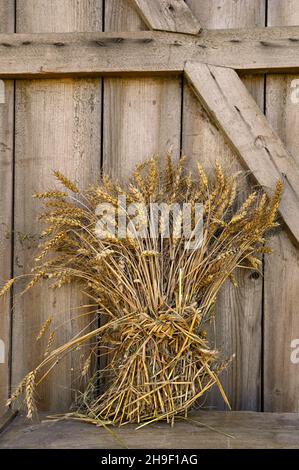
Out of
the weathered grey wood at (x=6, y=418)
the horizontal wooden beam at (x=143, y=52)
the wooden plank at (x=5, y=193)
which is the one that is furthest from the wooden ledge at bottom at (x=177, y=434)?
the horizontal wooden beam at (x=143, y=52)

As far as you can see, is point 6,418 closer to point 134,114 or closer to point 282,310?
point 282,310

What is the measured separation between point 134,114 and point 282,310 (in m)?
0.72

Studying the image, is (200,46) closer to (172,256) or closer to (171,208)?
(171,208)

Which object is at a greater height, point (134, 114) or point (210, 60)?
point (210, 60)

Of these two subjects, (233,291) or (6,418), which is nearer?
(6,418)

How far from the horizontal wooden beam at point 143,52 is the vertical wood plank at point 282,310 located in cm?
9

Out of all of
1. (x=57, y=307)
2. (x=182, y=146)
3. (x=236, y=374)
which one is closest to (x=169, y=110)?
(x=182, y=146)

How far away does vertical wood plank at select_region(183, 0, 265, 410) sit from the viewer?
162cm

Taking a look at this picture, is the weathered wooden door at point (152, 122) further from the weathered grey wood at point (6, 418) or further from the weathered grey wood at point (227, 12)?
the weathered grey wood at point (6, 418)

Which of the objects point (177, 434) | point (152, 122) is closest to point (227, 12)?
point (152, 122)

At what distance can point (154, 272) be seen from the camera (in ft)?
4.69

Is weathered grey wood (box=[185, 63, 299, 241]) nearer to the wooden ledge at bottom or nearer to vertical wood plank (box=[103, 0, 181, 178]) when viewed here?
vertical wood plank (box=[103, 0, 181, 178])

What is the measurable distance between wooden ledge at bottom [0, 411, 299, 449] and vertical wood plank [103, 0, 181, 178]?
2.34 feet
